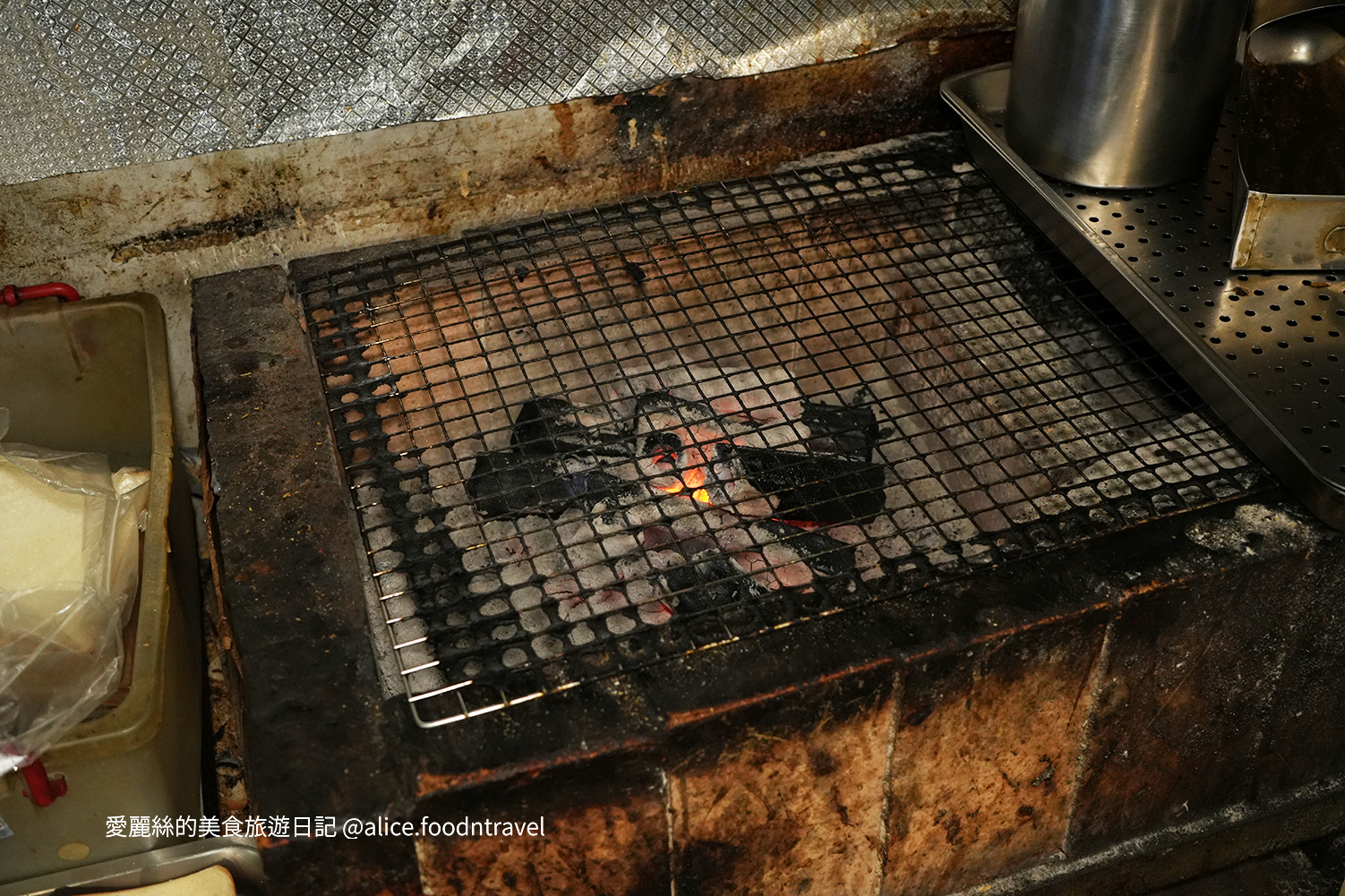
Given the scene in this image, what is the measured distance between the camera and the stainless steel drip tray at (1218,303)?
1950mm

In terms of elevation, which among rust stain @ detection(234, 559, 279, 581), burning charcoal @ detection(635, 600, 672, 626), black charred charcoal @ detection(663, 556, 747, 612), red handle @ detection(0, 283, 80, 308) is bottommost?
black charred charcoal @ detection(663, 556, 747, 612)

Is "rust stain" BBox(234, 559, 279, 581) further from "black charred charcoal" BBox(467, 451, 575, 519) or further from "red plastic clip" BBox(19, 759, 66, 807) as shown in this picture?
"red plastic clip" BBox(19, 759, 66, 807)

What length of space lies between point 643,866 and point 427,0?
1.82 m

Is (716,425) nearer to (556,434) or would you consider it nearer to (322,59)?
(556,434)

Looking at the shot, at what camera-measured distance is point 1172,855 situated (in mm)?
2217

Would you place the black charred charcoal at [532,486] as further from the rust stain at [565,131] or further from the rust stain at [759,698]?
the rust stain at [565,131]

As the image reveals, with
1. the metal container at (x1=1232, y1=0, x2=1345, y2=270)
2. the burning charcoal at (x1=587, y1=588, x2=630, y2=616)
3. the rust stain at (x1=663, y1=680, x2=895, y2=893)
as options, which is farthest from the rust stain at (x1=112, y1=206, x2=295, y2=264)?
the metal container at (x1=1232, y1=0, x2=1345, y2=270)

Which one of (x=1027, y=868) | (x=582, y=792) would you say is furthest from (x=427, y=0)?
(x=1027, y=868)

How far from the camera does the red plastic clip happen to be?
203 cm

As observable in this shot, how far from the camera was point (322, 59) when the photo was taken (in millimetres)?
2482

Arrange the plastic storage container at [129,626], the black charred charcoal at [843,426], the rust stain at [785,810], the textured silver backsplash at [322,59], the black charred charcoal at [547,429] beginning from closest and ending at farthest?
the rust stain at [785,810], the plastic storage container at [129,626], the black charred charcoal at [547,429], the textured silver backsplash at [322,59], the black charred charcoal at [843,426]

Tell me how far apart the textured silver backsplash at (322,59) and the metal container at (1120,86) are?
557 mm

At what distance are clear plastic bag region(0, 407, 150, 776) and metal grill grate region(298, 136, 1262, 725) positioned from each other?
1.92 feet

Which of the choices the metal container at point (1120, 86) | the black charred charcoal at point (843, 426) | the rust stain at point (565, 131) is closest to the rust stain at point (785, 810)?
the black charred charcoal at point (843, 426)
